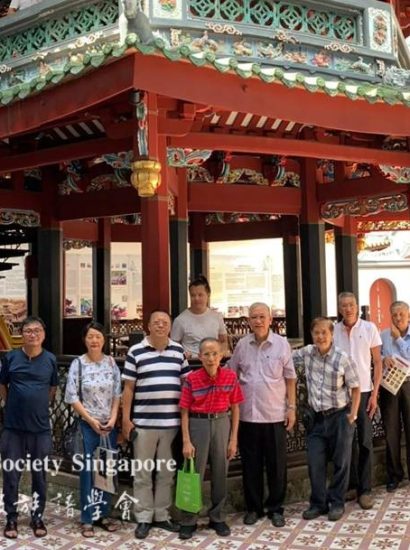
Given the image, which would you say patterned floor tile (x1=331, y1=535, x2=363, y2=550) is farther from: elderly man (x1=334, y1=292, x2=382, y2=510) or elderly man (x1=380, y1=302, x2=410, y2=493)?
elderly man (x1=380, y1=302, x2=410, y2=493)

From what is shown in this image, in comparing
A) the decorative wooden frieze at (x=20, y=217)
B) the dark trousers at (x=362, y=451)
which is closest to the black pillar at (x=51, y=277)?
the decorative wooden frieze at (x=20, y=217)

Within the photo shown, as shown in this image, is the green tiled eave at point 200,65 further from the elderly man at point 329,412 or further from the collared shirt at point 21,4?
the collared shirt at point 21,4

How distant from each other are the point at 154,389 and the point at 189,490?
2.23ft

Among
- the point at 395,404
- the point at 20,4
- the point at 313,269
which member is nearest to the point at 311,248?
the point at 313,269

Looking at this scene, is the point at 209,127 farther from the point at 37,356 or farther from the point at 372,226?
the point at 372,226

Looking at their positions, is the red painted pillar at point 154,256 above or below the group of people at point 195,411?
above

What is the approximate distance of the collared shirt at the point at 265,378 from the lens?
4160 mm

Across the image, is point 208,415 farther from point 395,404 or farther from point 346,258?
point 346,258

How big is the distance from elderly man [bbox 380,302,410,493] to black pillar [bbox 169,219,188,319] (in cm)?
340

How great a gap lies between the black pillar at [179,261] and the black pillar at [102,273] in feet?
10.6

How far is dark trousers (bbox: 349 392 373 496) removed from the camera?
4.52 meters

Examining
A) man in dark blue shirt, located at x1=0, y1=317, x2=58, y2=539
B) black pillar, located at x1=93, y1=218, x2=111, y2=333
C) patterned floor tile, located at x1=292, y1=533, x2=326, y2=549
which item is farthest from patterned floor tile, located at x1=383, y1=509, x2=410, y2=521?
black pillar, located at x1=93, y1=218, x2=111, y2=333

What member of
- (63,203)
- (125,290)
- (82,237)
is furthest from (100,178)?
(125,290)

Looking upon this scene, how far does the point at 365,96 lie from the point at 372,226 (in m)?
7.29
